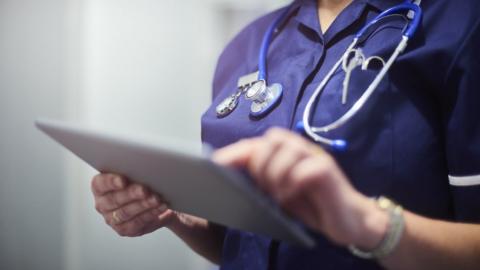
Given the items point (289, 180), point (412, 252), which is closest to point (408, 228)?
point (412, 252)

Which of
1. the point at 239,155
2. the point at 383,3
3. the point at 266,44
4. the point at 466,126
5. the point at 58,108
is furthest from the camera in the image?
the point at 58,108

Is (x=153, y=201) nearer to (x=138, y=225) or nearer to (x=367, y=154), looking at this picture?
(x=138, y=225)

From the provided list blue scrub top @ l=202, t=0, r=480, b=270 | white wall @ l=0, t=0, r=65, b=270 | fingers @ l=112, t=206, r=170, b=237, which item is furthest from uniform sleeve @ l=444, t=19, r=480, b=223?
white wall @ l=0, t=0, r=65, b=270

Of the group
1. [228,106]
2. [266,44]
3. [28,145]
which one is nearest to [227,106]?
[228,106]

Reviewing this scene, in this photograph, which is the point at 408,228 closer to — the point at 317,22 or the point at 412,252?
the point at 412,252

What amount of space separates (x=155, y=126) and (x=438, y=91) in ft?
3.61

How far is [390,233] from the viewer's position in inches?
13.2

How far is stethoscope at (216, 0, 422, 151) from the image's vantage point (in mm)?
467

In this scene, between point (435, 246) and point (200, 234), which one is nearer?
point (435, 246)

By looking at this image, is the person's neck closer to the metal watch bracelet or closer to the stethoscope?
the stethoscope

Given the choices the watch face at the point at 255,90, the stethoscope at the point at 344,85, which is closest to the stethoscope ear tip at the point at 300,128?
the stethoscope at the point at 344,85

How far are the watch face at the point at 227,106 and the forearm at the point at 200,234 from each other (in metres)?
0.26

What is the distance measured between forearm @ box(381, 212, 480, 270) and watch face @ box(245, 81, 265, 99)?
320 mm

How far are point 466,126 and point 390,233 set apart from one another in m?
0.21
